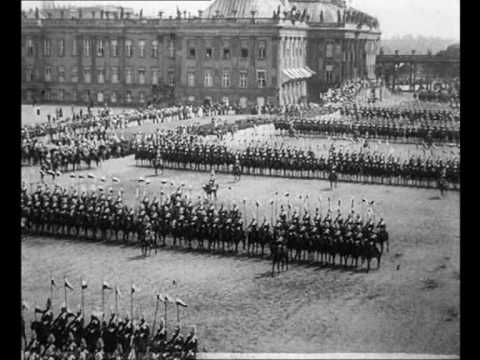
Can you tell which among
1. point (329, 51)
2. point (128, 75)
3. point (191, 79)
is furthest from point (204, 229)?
point (329, 51)

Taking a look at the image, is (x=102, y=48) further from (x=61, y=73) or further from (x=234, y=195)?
(x=234, y=195)

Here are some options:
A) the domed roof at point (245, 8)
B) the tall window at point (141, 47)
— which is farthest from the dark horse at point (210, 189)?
the tall window at point (141, 47)

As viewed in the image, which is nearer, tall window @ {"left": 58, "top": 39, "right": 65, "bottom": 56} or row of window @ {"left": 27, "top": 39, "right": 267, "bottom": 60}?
row of window @ {"left": 27, "top": 39, "right": 267, "bottom": 60}

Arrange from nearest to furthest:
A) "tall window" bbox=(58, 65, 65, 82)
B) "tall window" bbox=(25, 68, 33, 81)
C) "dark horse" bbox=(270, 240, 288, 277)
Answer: "dark horse" bbox=(270, 240, 288, 277) → "tall window" bbox=(25, 68, 33, 81) → "tall window" bbox=(58, 65, 65, 82)

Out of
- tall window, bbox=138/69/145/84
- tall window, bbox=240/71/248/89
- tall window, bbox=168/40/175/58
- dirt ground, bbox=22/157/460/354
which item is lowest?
dirt ground, bbox=22/157/460/354

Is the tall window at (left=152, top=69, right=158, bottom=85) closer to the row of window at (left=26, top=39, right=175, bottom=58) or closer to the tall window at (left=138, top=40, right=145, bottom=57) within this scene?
the row of window at (left=26, top=39, right=175, bottom=58)

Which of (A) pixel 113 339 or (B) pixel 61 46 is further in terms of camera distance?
(B) pixel 61 46

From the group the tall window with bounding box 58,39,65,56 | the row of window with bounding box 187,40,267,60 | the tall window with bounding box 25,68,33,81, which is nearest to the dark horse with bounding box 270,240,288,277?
the row of window with bounding box 187,40,267,60
